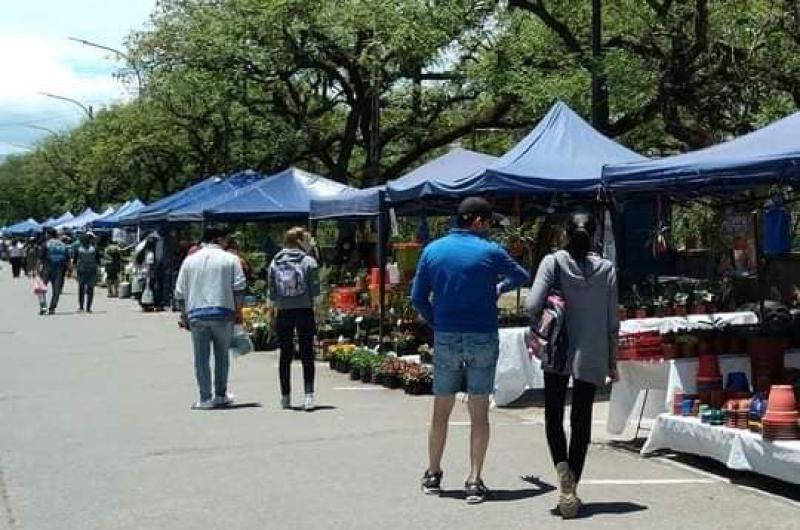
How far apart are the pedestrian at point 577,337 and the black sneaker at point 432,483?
0.87 m

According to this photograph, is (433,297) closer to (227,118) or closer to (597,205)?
(597,205)

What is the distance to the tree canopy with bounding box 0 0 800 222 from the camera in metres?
17.1

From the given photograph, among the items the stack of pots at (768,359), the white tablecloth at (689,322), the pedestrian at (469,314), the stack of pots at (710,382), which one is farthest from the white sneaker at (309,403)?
the stack of pots at (768,359)

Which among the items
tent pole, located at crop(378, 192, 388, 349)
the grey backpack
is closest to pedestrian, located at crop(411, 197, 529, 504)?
the grey backpack

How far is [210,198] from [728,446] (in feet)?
58.7

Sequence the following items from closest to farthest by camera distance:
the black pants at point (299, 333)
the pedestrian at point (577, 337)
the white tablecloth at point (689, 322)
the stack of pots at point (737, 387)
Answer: the pedestrian at point (577, 337) < the stack of pots at point (737, 387) < the white tablecloth at point (689, 322) < the black pants at point (299, 333)

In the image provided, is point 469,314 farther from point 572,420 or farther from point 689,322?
point 689,322

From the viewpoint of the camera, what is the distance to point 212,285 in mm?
10984

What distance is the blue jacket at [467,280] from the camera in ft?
22.4

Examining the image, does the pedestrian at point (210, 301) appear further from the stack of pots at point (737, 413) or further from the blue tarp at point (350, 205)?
the stack of pots at point (737, 413)

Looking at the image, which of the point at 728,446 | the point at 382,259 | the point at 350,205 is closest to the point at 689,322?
the point at 728,446

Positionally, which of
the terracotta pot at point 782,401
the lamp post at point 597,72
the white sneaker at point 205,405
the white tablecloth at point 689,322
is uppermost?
the lamp post at point 597,72

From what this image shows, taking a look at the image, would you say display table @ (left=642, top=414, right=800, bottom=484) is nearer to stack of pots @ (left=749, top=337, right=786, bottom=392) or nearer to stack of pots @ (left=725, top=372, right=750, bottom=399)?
stack of pots @ (left=725, top=372, right=750, bottom=399)

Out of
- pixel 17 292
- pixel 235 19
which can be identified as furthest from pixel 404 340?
pixel 17 292
